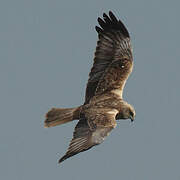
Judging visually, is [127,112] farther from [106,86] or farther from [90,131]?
[90,131]

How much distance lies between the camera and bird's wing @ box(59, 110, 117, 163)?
10.3 m

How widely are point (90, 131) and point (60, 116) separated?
1.60 metres

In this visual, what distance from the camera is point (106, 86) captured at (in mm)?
12438

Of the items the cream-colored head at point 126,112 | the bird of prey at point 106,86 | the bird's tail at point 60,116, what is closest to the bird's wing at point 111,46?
the bird of prey at point 106,86

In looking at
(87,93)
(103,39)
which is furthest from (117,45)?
(87,93)

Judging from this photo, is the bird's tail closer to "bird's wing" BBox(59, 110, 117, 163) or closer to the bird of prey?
the bird of prey

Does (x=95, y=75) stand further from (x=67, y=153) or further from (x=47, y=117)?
(x=67, y=153)

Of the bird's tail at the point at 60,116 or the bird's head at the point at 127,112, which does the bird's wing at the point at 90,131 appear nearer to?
the bird's tail at the point at 60,116

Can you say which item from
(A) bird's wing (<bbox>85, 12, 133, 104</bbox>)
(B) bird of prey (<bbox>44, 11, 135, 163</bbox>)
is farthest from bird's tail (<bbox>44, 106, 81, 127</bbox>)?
(A) bird's wing (<bbox>85, 12, 133, 104</bbox>)

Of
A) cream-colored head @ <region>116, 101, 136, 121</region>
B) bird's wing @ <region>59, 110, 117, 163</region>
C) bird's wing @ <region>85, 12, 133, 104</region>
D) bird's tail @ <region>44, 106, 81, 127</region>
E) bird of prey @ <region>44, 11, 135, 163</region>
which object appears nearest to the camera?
bird's wing @ <region>59, 110, 117, 163</region>

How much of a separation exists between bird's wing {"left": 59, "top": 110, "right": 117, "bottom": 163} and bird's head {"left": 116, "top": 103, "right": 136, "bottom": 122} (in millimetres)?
550

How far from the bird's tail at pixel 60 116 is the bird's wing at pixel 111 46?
1220 mm

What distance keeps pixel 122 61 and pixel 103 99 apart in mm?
1191

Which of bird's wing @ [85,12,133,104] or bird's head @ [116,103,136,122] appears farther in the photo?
bird's wing @ [85,12,133,104]
